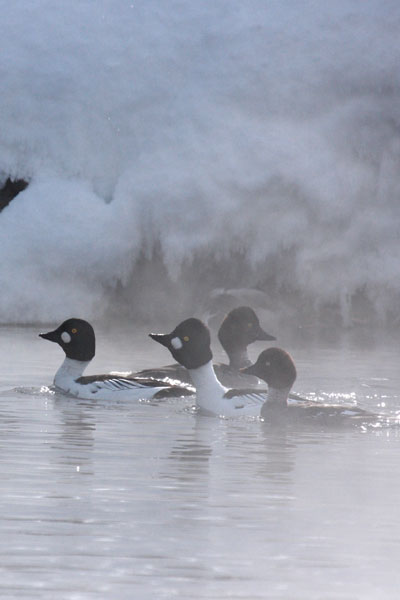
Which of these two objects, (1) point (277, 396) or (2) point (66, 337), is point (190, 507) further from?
(2) point (66, 337)

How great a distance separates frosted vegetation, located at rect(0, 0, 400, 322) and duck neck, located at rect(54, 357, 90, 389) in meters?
7.88

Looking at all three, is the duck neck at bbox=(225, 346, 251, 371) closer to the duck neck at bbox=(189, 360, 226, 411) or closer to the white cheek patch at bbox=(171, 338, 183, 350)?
the white cheek patch at bbox=(171, 338, 183, 350)

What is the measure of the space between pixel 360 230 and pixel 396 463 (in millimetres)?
12998

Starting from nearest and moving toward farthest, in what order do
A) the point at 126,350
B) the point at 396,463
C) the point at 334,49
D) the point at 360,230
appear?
the point at 396,463 → the point at 126,350 → the point at 360,230 → the point at 334,49

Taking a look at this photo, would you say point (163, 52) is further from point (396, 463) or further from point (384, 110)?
point (396, 463)

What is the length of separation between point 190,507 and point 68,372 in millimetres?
5609

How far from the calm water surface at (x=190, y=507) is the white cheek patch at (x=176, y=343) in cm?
71

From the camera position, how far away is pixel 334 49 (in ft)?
67.9

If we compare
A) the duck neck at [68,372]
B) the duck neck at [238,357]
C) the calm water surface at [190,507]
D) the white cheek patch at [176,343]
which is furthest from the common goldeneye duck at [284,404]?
the duck neck at [238,357]

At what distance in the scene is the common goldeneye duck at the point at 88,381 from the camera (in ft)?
32.4

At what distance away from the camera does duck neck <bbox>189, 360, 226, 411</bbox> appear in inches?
365

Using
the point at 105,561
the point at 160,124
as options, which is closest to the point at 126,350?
the point at 160,124

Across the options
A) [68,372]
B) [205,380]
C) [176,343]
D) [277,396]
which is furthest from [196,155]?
[277,396]

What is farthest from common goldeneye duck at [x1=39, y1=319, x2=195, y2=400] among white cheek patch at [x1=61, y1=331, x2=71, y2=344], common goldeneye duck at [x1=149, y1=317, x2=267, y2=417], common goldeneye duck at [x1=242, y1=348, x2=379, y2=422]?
common goldeneye duck at [x1=242, y1=348, x2=379, y2=422]
